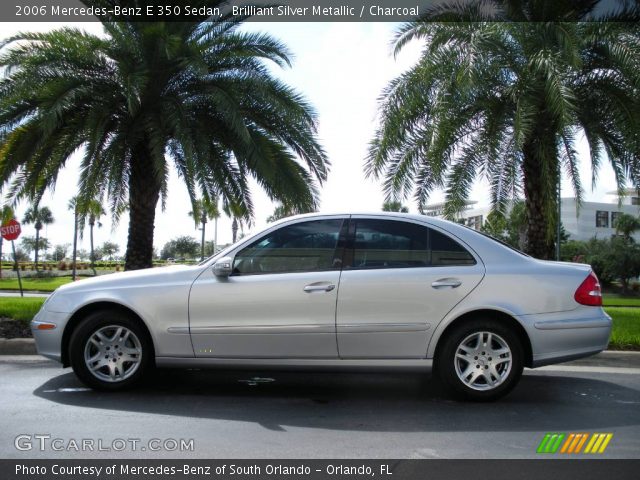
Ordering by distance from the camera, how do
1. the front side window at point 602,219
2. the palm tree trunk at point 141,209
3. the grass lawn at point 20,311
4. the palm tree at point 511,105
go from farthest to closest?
the front side window at point 602,219 → the palm tree trunk at point 141,209 → the palm tree at point 511,105 → the grass lawn at point 20,311

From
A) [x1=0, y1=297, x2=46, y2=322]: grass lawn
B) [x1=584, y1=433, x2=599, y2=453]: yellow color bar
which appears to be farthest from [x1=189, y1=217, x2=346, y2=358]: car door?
[x1=0, y1=297, x2=46, y2=322]: grass lawn

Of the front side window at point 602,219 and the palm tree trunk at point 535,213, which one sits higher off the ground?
the front side window at point 602,219

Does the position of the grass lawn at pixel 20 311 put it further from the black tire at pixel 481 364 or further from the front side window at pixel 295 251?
the black tire at pixel 481 364

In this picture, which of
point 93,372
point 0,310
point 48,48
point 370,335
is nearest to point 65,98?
point 48,48

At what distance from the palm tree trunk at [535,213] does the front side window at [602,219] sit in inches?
3807

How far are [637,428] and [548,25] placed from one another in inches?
351

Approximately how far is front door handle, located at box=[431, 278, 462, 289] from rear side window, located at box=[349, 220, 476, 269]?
0.17m

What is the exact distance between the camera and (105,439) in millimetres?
4316

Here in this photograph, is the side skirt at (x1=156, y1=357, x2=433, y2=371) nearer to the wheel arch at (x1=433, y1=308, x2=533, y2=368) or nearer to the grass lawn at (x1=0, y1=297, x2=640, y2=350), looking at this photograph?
the wheel arch at (x1=433, y1=308, x2=533, y2=368)

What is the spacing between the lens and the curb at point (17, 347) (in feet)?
25.5

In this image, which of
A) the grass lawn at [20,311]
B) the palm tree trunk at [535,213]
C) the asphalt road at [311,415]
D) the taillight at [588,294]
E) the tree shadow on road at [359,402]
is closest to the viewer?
the asphalt road at [311,415]

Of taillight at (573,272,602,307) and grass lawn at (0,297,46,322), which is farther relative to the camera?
grass lawn at (0,297,46,322)

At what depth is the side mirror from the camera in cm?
556

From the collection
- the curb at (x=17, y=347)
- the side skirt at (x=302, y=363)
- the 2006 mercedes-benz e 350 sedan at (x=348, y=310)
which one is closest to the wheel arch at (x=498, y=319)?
the 2006 mercedes-benz e 350 sedan at (x=348, y=310)
